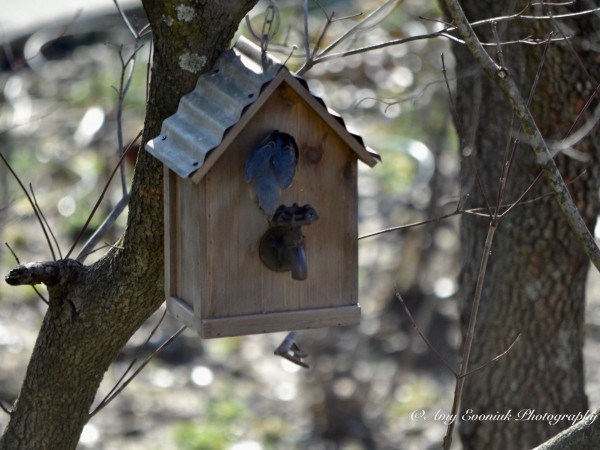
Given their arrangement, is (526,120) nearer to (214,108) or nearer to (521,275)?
(214,108)

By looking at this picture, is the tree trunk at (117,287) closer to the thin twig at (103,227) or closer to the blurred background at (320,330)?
the thin twig at (103,227)

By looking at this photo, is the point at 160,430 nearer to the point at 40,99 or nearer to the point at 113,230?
the point at 113,230

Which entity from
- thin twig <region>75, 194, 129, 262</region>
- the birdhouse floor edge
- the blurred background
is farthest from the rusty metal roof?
the blurred background

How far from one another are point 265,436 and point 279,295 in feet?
11.6

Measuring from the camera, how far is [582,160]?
3.31m

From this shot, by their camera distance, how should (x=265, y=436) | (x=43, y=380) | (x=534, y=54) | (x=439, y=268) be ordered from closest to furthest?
(x=43, y=380)
(x=534, y=54)
(x=265, y=436)
(x=439, y=268)

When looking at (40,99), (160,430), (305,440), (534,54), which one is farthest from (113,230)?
(534,54)

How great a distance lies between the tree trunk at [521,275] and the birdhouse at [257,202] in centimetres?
143

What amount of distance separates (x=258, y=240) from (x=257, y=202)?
118 millimetres

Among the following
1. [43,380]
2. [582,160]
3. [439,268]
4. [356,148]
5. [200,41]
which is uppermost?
[439,268]

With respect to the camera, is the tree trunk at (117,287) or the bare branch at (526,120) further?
the tree trunk at (117,287)

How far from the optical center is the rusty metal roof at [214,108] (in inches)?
83.2

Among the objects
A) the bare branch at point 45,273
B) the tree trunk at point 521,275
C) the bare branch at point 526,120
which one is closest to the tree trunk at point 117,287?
the bare branch at point 45,273

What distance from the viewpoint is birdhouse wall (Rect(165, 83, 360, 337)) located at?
2.18 metres
